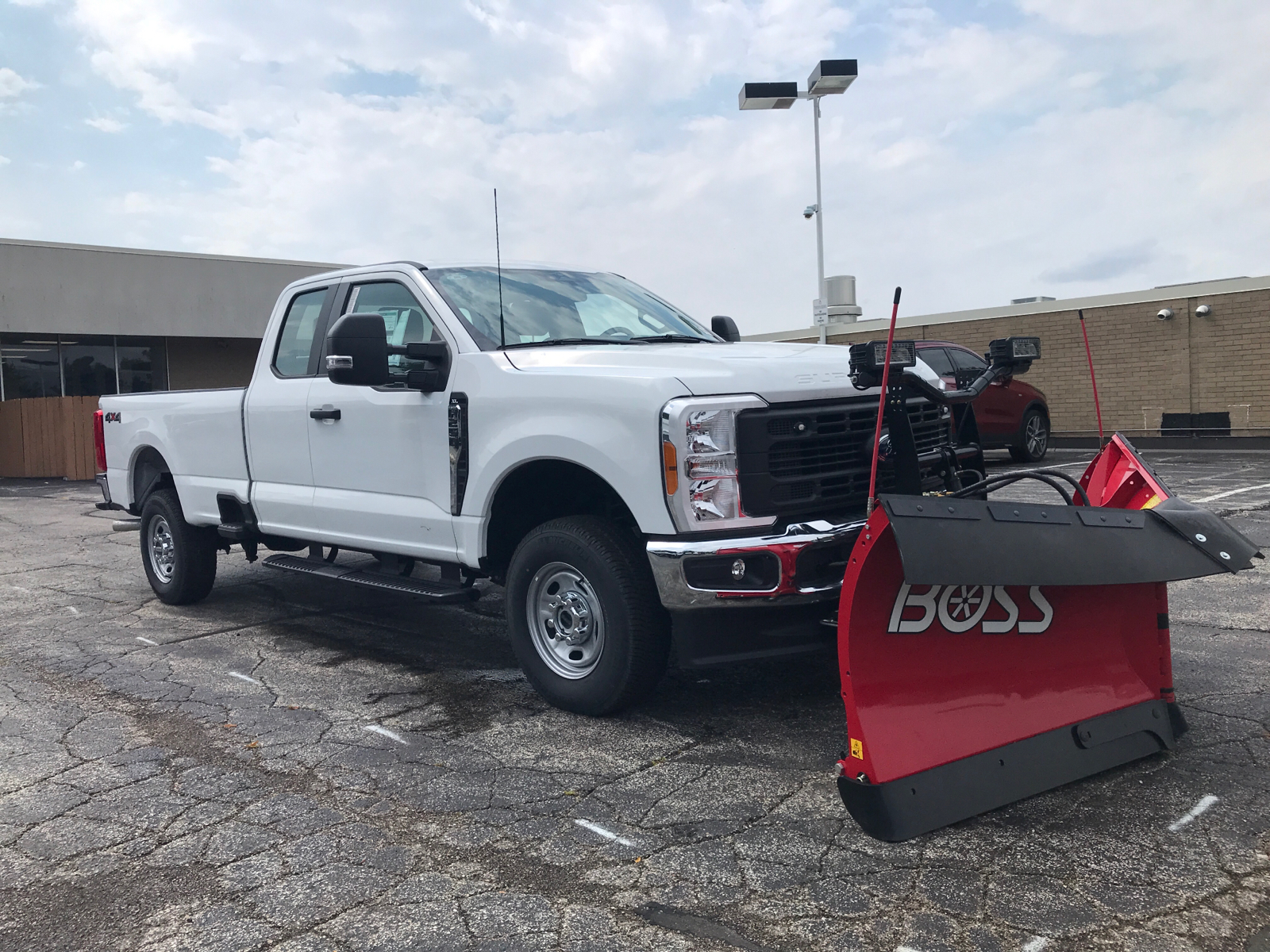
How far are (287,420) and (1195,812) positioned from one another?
502cm

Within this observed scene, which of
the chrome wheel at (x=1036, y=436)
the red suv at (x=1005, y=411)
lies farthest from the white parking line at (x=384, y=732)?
the chrome wheel at (x=1036, y=436)

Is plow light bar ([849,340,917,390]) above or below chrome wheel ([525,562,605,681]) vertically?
above

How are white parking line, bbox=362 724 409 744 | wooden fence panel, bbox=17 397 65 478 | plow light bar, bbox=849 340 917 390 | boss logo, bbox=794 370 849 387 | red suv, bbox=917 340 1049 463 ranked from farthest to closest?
wooden fence panel, bbox=17 397 65 478 < red suv, bbox=917 340 1049 463 < white parking line, bbox=362 724 409 744 < boss logo, bbox=794 370 849 387 < plow light bar, bbox=849 340 917 390

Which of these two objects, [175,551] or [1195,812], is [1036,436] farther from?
[1195,812]

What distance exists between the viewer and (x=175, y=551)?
7727 millimetres

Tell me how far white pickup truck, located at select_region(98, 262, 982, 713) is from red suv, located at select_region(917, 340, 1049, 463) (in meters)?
9.04

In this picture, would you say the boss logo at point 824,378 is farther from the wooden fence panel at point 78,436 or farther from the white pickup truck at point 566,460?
the wooden fence panel at point 78,436

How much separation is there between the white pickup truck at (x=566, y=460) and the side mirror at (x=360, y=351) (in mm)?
11

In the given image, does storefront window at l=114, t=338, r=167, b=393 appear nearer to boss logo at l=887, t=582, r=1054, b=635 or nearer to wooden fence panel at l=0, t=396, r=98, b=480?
Result: wooden fence panel at l=0, t=396, r=98, b=480

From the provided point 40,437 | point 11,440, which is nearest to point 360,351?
point 40,437

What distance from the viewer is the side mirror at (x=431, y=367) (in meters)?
5.27

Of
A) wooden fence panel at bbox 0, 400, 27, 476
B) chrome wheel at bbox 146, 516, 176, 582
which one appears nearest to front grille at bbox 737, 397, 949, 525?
chrome wheel at bbox 146, 516, 176, 582

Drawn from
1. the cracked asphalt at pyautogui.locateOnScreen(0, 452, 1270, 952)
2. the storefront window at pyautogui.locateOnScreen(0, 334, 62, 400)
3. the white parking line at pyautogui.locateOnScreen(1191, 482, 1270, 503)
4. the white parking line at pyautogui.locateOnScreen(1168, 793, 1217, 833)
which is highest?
the storefront window at pyautogui.locateOnScreen(0, 334, 62, 400)

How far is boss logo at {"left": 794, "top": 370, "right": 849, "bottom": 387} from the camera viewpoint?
4469 millimetres
